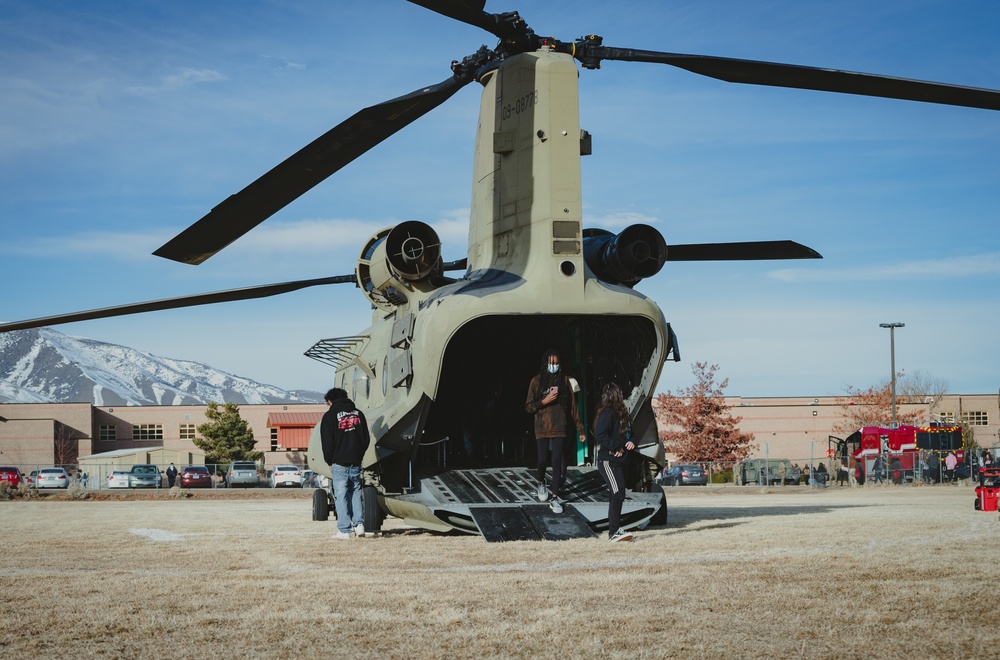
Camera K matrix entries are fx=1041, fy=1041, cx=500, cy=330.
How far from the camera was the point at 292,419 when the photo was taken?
7881 centimetres

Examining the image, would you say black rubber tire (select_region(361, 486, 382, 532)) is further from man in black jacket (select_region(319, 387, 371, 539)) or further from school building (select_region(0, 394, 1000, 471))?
school building (select_region(0, 394, 1000, 471))

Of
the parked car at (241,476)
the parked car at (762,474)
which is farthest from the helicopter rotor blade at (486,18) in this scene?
the parked car at (241,476)

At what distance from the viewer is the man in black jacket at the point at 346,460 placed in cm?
1269

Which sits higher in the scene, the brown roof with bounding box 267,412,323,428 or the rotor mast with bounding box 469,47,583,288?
the rotor mast with bounding box 469,47,583,288

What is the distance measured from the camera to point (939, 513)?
14.9 m

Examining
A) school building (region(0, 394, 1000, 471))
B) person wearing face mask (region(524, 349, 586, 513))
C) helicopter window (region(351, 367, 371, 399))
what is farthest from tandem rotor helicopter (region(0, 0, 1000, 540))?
school building (region(0, 394, 1000, 471))

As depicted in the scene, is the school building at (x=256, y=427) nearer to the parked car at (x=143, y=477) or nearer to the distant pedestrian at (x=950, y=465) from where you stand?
the parked car at (x=143, y=477)

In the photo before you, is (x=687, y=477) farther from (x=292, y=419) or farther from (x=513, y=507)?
(x=513, y=507)

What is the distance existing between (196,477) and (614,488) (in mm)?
40957

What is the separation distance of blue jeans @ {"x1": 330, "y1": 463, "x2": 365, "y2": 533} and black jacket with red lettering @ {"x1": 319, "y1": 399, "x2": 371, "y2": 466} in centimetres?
11

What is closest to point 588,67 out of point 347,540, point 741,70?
point 741,70

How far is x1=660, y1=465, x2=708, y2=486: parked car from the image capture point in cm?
5012

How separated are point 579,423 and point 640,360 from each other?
4.59 feet

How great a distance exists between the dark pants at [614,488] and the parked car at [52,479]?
41726 mm
